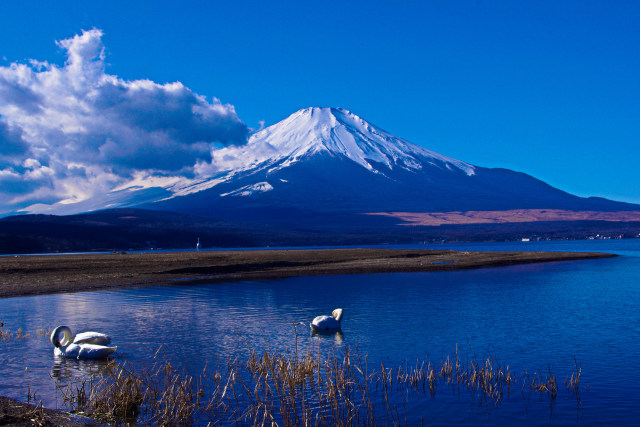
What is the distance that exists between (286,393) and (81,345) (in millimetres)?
7579

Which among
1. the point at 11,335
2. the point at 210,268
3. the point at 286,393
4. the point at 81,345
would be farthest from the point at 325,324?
the point at 210,268

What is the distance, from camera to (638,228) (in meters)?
166

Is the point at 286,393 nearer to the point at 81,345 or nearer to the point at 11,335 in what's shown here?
the point at 81,345

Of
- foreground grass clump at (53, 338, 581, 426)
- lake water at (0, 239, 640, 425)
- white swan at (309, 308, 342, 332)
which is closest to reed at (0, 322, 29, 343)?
lake water at (0, 239, 640, 425)

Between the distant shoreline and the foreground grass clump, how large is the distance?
959 inches

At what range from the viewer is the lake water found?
12.3 m

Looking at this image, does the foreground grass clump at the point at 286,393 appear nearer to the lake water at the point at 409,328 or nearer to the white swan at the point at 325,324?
the lake water at the point at 409,328

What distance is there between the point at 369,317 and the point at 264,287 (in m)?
15.6

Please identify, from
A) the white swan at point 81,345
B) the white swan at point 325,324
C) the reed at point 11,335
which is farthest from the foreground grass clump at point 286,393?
the reed at point 11,335

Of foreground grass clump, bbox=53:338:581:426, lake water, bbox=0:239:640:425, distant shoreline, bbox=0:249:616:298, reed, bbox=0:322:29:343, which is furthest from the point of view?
distant shoreline, bbox=0:249:616:298

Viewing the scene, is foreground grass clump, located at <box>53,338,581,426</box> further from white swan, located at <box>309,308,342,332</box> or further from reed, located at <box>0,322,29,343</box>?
reed, located at <box>0,322,29,343</box>

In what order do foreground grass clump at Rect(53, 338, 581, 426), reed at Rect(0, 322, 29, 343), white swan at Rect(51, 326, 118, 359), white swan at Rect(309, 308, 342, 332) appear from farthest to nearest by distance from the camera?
white swan at Rect(309, 308, 342, 332)
reed at Rect(0, 322, 29, 343)
white swan at Rect(51, 326, 118, 359)
foreground grass clump at Rect(53, 338, 581, 426)

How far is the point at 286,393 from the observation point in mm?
11781

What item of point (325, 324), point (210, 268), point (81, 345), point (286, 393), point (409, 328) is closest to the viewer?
point (286, 393)
